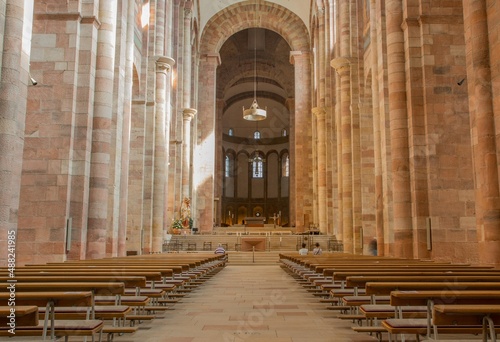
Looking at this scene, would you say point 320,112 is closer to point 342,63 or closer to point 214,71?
point 342,63

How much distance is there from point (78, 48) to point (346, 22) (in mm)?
13721

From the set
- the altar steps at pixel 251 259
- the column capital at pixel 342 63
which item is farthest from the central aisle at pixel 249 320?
the column capital at pixel 342 63

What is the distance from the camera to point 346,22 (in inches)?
966

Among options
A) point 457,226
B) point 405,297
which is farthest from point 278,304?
point 457,226

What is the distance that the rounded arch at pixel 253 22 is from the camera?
39281 mm

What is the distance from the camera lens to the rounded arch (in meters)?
39.3

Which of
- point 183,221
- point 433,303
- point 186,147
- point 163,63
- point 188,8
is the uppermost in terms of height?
point 188,8

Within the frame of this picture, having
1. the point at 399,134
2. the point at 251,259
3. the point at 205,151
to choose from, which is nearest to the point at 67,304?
the point at 399,134

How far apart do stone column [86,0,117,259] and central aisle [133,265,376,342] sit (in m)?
5.01

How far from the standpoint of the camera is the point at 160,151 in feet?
84.8

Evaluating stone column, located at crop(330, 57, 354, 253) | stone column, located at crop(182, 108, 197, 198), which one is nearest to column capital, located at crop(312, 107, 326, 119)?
stone column, located at crop(330, 57, 354, 253)

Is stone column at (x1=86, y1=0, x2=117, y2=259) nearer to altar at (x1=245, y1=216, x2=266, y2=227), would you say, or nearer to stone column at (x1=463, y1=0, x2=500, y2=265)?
stone column at (x1=463, y1=0, x2=500, y2=265)

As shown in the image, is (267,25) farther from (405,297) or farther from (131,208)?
(405,297)

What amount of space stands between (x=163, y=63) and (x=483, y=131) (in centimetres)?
1716
